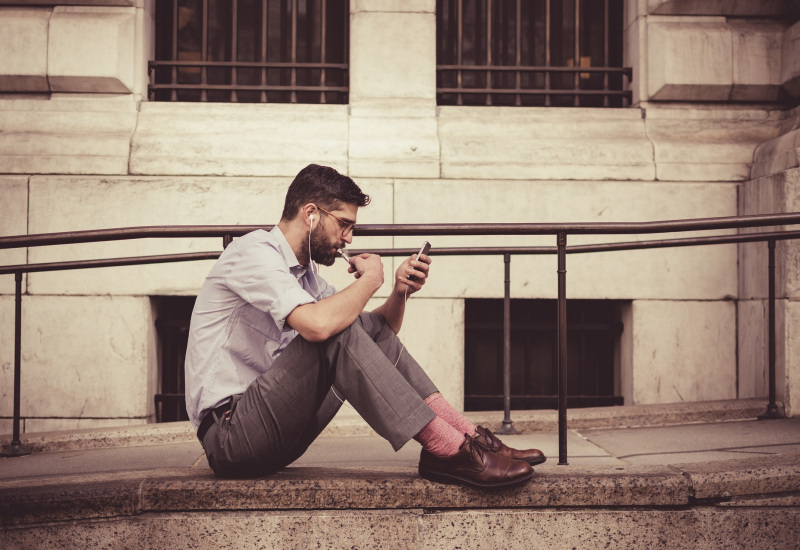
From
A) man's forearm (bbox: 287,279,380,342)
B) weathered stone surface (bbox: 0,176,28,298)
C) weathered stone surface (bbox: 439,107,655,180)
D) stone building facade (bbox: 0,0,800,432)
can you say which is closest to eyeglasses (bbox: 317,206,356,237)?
man's forearm (bbox: 287,279,380,342)

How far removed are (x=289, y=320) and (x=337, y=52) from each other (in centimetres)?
413

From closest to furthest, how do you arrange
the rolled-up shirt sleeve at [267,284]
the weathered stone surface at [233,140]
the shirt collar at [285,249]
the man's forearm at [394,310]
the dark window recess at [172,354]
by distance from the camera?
the rolled-up shirt sleeve at [267,284]
the shirt collar at [285,249]
the man's forearm at [394,310]
the weathered stone surface at [233,140]
the dark window recess at [172,354]

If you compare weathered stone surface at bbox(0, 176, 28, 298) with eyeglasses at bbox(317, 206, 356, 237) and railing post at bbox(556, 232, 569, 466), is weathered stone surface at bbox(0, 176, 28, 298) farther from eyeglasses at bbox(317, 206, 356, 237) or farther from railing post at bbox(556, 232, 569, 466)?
railing post at bbox(556, 232, 569, 466)

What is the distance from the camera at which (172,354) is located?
586 centimetres

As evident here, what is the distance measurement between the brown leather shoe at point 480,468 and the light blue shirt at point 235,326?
0.73 metres

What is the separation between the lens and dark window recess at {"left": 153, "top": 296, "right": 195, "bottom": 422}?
577 cm

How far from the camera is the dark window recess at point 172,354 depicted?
577cm

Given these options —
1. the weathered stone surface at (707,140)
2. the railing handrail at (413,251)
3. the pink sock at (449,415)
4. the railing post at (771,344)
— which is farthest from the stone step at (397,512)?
the weathered stone surface at (707,140)

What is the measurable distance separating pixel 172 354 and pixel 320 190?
3.23m

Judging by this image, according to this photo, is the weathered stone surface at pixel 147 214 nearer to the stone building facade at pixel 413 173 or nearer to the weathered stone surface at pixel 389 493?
the stone building facade at pixel 413 173

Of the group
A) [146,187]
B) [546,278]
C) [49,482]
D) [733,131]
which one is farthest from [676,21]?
[49,482]

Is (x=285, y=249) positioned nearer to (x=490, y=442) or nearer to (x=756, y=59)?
(x=490, y=442)

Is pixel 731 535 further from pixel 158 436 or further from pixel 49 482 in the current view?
pixel 158 436

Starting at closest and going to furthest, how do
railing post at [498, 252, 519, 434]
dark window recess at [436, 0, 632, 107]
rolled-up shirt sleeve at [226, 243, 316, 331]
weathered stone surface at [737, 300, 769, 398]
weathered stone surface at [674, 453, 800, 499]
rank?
rolled-up shirt sleeve at [226, 243, 316, 331] < weathered stone surface at [674, 453, 800, 499] < railing post at [498, 252, 519, 434] < weathered stone surface at [737, 300, 769, 398] < dark window recess at [436, 0, 632, 107]
